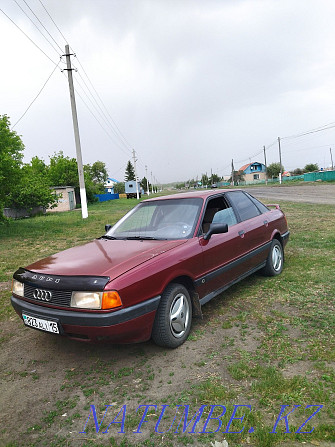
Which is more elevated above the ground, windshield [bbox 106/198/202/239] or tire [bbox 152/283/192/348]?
windshield [bbox 106/198/202/239]

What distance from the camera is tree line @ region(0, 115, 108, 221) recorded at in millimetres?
11883

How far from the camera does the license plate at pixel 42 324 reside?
2846 millimetres

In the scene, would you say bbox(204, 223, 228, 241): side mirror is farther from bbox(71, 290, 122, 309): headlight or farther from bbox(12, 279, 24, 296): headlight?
bbox(12, 279, 24, 296): headlight

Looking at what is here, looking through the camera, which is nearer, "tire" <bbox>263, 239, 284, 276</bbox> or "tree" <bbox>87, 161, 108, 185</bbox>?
"tire" <bbox>263, 239, 284, 276</bbox>

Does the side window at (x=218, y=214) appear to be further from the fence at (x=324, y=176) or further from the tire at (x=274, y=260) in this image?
the fence at (x=324, y=176)

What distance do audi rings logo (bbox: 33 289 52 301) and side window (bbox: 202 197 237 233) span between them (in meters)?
1.82

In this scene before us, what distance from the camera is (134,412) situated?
2.35 metres

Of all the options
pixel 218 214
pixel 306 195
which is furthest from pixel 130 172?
pixel 218 214

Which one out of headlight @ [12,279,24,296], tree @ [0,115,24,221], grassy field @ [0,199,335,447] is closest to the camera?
grassy field @ [0,199,335,447]

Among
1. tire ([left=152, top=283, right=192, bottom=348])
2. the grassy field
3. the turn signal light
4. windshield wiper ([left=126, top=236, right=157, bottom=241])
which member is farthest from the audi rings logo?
windshield wiper ([left=126, top=236, right=157, bottom=241])

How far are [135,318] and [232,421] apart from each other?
3.44 feet

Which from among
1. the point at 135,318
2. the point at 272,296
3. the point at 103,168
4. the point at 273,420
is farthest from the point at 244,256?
the point at 103,168

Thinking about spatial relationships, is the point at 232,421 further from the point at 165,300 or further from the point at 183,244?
the point at 183,244

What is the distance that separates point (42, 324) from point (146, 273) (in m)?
1.05
